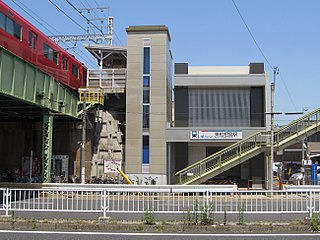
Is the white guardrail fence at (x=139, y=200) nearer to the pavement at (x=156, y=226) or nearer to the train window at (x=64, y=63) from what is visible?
the pavement at (x=156, y=226)

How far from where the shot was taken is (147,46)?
34281 millimetres

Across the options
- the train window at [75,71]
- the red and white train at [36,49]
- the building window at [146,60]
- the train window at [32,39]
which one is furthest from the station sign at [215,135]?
the train window at [32,39]

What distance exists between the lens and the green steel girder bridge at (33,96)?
20.2 m

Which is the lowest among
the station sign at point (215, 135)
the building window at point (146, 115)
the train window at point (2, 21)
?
the station sign at point (215, 135)

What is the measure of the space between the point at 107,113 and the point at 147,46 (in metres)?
7.14

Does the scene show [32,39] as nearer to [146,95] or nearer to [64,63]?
[64,63]

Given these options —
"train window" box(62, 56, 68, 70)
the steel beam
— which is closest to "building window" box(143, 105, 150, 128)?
→ the steel beam

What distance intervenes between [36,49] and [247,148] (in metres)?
15.8

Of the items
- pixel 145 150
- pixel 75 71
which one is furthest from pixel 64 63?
pixel 145 150

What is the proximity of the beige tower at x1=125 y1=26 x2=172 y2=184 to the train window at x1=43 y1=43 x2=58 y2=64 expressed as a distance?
703cm

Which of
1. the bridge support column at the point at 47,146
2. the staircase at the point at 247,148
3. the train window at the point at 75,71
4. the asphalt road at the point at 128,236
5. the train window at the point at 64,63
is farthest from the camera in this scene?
the train window at the point at 75,71

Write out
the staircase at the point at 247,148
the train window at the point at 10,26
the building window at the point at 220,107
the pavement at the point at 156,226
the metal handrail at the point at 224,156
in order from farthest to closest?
the building window at the point at 220,107 → the metal handrail at the point at 224,156 → the staircase at the point at 247,148 → the train window at the point at 10,26 → the pavement at the point at 156,226

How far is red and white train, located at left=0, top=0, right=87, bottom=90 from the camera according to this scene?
20844 millimetres

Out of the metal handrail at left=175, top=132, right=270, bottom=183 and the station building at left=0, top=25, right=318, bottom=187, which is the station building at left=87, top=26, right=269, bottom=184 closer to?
the station building at left=0, top=25, right=318, bottom=187
